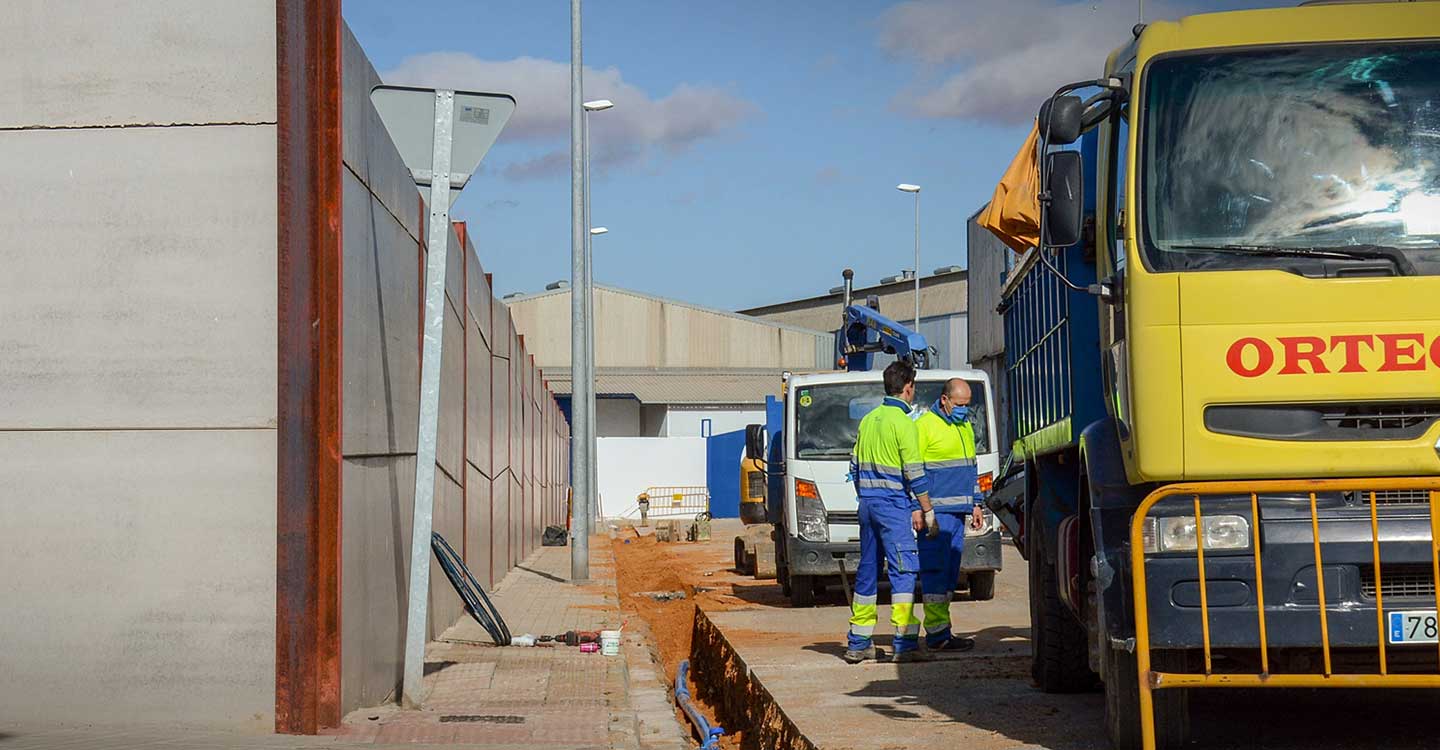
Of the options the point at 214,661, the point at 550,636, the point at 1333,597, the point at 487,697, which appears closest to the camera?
the point at 1333,597

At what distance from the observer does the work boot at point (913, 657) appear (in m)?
10.3

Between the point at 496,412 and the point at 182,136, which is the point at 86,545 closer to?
the point at 182,136

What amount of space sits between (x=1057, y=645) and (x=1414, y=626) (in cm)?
304

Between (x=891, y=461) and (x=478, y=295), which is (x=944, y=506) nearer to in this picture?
(x=891, y=461)

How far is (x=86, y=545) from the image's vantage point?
734 centimetres

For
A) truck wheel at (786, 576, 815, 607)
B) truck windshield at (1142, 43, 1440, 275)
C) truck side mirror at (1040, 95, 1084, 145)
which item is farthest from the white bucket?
truck windshield at (1142, 43, 1440, 275)

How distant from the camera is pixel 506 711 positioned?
27.3 ft

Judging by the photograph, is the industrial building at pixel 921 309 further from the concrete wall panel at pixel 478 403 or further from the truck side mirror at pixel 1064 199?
the truck side mirror at pixel 1064 199

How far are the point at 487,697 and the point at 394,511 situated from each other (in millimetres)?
1181

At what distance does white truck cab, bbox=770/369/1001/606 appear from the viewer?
14.8 m

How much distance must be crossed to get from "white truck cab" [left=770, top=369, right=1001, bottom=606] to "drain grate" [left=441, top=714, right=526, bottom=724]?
22.6 ft

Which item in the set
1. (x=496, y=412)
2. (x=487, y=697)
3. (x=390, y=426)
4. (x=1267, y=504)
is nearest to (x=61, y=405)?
(x=390, y=426)

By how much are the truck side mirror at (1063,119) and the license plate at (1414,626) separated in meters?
2.09

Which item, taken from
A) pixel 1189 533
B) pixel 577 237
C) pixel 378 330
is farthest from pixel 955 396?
pixel 577 237
